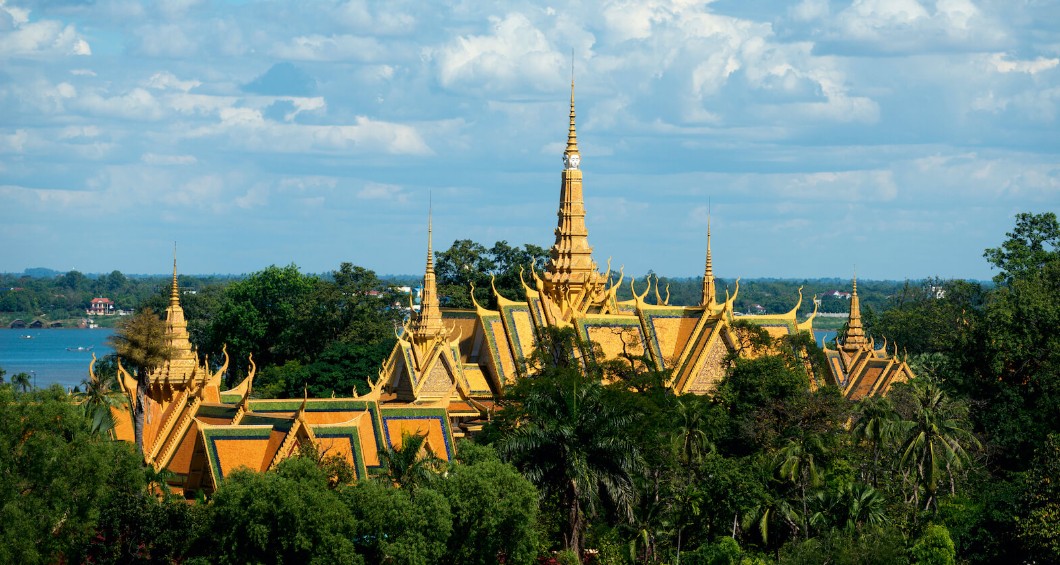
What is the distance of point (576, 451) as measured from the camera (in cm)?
3838

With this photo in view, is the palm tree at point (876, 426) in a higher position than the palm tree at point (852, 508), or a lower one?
higher

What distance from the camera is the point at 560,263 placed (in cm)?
5412

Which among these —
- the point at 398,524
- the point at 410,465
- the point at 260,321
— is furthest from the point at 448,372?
the point at 260,321

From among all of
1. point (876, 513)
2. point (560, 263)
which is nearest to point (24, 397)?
point (876, 513)

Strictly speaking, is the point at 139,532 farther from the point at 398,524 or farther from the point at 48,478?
the point at 398,524

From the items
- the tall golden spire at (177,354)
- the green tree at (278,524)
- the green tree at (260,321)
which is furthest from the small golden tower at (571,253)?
the green tree at (260,321)

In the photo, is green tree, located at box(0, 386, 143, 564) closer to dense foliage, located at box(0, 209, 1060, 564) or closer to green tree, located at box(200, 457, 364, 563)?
dense foliage, located at box(0, 209, 1060, 564)

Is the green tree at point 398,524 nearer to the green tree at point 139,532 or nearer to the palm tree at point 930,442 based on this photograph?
the green tree at point 139,532

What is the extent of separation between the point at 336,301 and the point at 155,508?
Result: 1990 inches

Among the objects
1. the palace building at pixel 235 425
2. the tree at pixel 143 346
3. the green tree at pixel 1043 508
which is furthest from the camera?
the tree at pixel 143 346

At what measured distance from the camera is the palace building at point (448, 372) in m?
39.0

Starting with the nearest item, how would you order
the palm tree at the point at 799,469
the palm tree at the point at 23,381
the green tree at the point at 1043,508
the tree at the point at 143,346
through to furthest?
the green tree at the point at 1043,508
the palm tree at the point at 799,469
the palm tree at the point at 23,381
the tree at the point at 143,346

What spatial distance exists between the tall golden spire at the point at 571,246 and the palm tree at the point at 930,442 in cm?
1508

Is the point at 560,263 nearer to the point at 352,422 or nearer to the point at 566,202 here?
the point at 566,202
